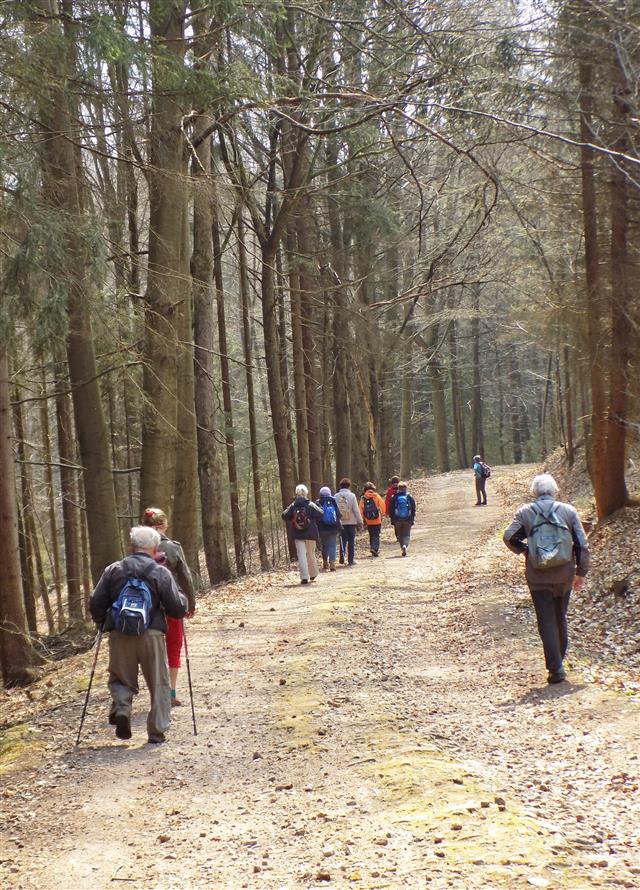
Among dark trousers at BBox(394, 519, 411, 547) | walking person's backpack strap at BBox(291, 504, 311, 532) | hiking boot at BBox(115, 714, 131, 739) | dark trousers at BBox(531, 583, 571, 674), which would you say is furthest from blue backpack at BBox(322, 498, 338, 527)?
hiking boot at BBox(115, 714, 131, 739)

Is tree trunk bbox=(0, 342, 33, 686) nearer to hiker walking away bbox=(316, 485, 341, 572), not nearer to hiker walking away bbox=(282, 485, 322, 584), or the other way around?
hiker walking away bbox=(282, 485, 322, 584)

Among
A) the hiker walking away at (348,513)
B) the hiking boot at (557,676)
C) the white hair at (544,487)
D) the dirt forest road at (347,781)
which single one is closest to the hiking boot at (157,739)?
the dirt forest road at (347,781)

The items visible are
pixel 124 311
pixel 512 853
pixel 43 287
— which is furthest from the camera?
pixel 124 311

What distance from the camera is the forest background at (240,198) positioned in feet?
33.1

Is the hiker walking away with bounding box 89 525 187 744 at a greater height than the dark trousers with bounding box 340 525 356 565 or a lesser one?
greater

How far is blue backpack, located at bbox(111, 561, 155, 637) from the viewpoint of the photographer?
728cm

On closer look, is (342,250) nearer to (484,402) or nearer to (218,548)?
(218,548)

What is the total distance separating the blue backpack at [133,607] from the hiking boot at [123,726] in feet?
2.15

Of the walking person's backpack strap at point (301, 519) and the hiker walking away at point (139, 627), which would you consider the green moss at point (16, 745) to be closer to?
the hiker walking away at point (139, 627)

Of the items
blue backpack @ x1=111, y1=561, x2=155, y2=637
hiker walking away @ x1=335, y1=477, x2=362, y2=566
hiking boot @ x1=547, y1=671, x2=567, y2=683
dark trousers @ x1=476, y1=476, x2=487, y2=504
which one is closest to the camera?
blue backpack @ x1=111, y1=561, x2=155, y2=637

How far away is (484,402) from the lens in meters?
64.7

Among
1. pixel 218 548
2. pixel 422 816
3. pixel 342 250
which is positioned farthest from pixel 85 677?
pixel 342 250

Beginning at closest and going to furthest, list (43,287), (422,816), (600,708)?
(422,816)
(600,708)
(43,287)

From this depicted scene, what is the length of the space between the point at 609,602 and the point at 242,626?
5377 mm
